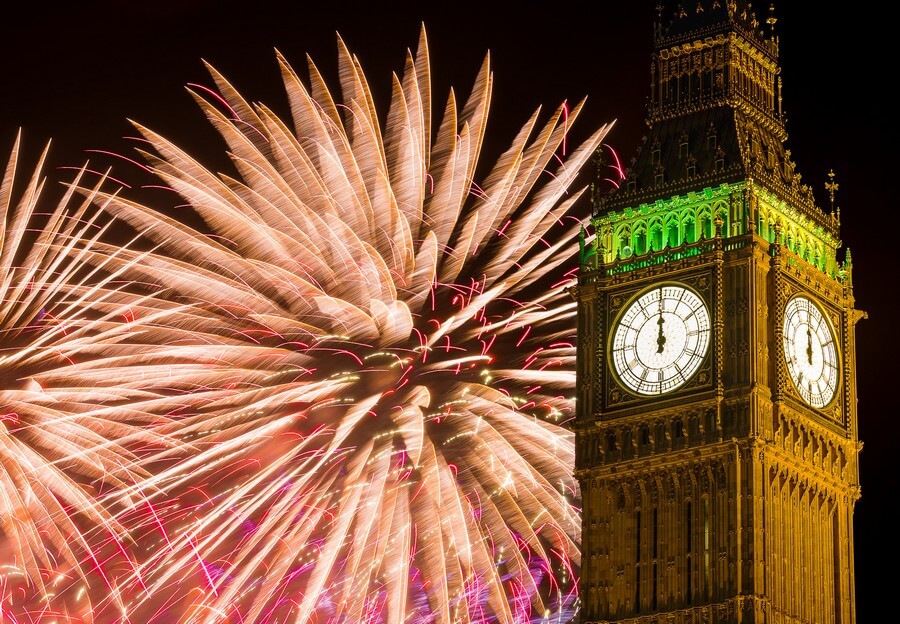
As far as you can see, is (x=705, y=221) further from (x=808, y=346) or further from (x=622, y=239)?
(x=808, y=346)

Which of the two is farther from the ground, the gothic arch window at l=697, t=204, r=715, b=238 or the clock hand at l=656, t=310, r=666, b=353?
the gothic arch window at l=697, t=204, r=715, b=238

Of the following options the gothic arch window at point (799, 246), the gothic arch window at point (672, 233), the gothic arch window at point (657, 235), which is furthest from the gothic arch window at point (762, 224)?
the gothic arch window at point (657, 235)

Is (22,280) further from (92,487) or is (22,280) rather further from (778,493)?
(778,493)

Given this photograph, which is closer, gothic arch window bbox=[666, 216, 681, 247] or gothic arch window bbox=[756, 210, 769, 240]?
gothic arch window bbox=[756, 210, 769, 240]

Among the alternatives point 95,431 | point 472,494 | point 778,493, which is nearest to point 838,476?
point 778,493

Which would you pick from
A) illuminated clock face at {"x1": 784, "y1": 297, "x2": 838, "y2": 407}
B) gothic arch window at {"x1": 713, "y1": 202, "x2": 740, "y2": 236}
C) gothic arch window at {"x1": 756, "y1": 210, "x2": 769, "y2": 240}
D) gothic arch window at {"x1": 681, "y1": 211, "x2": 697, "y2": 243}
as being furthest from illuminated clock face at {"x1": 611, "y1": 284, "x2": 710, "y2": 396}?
gothic arch window at {"x1": 756, "y1": 210, "x2": 769, "y2": 240}

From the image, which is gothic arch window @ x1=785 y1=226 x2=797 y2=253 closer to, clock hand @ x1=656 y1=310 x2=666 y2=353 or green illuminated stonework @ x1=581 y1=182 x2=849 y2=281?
green illuminated stonework @ x1=581 y1=182 x2=849 y2=281

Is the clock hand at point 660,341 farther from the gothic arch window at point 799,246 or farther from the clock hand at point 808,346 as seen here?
the gothic arch window at point 799,246
